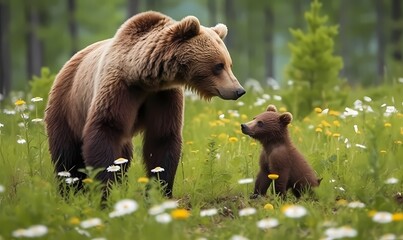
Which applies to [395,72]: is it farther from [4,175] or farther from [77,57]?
[4,175]

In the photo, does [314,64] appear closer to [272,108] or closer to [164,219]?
[272,108]

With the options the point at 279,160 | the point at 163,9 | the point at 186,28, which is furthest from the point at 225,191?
the point at 163,9

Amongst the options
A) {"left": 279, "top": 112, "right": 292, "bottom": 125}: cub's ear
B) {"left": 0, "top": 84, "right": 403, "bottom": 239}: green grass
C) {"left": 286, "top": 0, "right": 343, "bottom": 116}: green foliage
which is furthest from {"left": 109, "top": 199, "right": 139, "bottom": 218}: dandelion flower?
{"left": 286, "top": 0, "right": 343, "bottom": 116}: green foliage

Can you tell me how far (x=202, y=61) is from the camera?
4.99 metres

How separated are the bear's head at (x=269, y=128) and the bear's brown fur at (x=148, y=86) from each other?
1.60 feet

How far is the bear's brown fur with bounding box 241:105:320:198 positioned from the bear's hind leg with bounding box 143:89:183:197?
58 cm

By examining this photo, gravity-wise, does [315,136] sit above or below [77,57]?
below

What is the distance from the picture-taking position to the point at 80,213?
4.33 meters

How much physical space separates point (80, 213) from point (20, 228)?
0.64 metres

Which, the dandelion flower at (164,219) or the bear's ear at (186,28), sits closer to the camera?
the dandelion flower at (164,219)

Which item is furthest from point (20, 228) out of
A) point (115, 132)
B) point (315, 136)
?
point (315, 136)

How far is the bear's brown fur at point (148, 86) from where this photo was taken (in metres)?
4.98

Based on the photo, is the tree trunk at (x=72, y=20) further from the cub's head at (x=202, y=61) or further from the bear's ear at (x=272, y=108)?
the cub's head at (x=202, y=61)

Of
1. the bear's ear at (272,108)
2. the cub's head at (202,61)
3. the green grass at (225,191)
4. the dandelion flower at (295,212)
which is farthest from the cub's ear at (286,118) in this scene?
the dandelion flower at (295,212)
